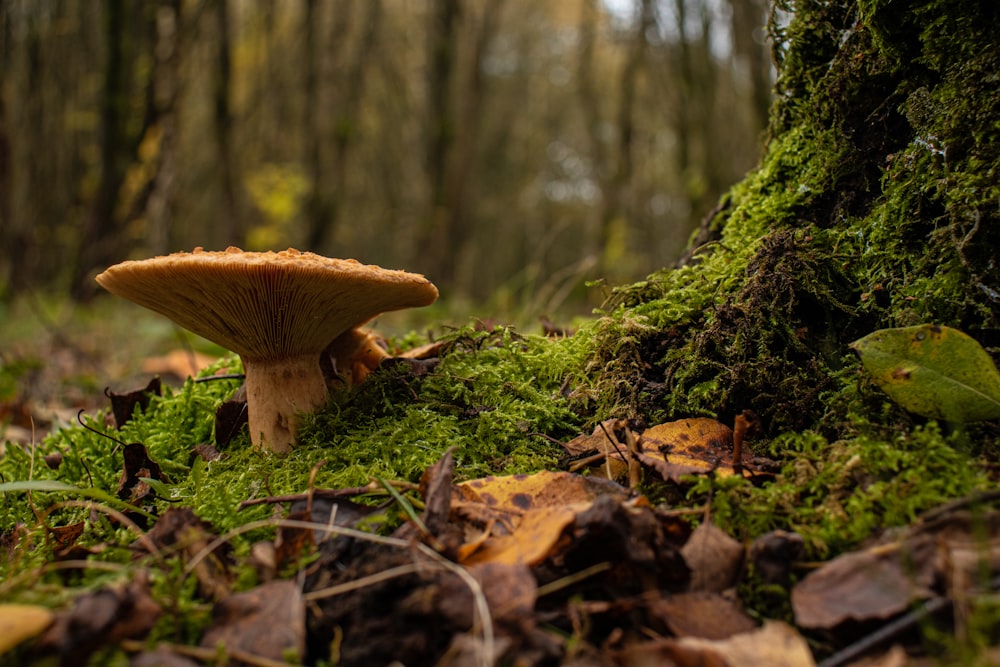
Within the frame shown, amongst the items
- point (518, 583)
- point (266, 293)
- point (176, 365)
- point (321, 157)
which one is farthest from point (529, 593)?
point (321, 157)

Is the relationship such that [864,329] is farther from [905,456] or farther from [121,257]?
[121,257]

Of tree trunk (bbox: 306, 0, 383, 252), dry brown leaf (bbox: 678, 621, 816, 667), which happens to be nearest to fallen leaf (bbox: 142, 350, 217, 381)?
dry brown leaf (bbox: 678, 621, 816, 667)

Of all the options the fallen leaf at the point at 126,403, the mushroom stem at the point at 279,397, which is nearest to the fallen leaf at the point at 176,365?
the fallen leaf at the point at 126,403

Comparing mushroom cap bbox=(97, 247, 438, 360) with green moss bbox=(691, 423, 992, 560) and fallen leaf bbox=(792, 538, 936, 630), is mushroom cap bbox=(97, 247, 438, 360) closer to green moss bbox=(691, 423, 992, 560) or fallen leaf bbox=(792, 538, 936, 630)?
green moss bbox=(691, 423, 992, 560)

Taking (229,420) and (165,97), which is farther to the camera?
(165,97)

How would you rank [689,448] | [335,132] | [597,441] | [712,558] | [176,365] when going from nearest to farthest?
[712,558] < [689,448] < [597,441] < [176,365] < [335,132]

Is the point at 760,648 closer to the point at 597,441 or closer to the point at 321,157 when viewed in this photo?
the point at 597,441
